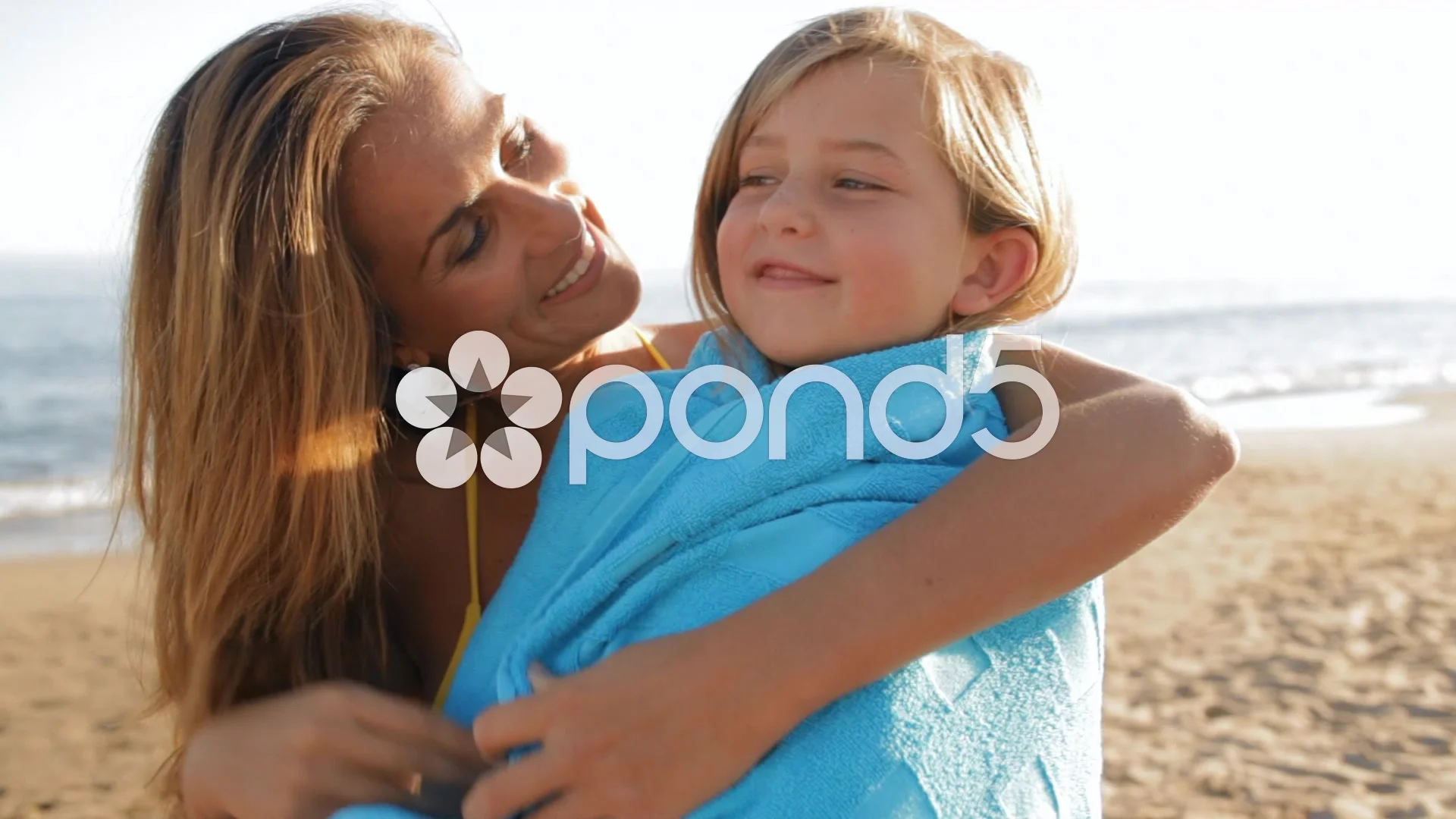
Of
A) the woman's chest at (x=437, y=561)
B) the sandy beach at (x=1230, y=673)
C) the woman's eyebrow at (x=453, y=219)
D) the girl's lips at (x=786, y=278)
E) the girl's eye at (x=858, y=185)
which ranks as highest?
the girl's eye at (x=858, y=185)

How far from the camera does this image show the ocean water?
955cm

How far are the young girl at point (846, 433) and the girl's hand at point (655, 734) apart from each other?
0.22 ft

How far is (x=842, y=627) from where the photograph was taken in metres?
1.24

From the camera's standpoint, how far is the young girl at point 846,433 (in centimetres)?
135

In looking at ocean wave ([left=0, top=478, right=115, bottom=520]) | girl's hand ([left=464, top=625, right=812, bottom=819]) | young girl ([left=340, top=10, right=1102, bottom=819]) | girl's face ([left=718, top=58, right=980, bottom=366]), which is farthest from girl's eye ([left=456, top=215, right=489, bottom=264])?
ocean wave ([left=0, top=478, right=115, bottom=520])

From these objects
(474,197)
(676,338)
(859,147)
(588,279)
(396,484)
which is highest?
(859,147)

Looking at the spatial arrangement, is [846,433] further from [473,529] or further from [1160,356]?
[1160,356]

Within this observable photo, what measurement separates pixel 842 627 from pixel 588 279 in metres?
0.93

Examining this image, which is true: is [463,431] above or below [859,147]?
below

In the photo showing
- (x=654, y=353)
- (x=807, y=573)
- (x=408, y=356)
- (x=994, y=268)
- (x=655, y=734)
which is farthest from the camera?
(x=654, y=353)

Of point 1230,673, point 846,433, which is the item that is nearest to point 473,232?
point 846,433

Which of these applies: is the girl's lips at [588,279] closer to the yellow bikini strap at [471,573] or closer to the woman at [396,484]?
the woman at [396,484]

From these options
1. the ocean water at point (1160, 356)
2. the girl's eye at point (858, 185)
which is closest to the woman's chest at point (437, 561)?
the girl's eye at point (858, 185)

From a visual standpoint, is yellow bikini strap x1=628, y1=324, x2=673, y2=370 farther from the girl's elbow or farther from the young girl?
the girl's elbow
